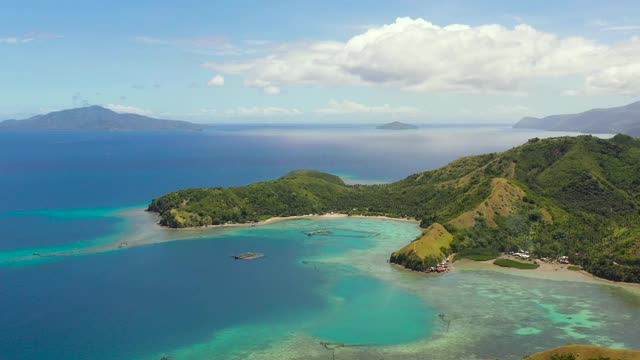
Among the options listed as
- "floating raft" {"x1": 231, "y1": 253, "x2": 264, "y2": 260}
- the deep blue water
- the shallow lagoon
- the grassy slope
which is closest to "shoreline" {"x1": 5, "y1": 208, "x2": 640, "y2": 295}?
the shallow lagoon

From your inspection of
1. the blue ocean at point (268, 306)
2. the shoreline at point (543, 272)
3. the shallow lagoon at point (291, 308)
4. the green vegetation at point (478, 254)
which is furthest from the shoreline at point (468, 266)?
the shallow lagoon at point (291, 308)

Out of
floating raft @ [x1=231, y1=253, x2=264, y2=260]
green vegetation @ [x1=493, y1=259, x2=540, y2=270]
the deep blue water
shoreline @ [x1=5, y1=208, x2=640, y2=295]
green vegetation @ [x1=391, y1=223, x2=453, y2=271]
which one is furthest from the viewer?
floating raft @ [x1=231, y1=253, x2=264, y2=260]

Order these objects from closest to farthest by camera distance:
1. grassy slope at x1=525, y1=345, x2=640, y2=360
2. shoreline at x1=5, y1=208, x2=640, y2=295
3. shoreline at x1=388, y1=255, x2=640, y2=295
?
1. grassy slope at x1=525, y1=345, x2=640, y2=360
2. shoreline at x1=388, y1=255, x2=640, y2=295
3. shoreline at x1=5, y1=208, x2=640, y2=295

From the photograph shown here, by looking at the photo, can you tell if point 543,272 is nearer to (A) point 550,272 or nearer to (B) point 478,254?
(A) point 550,272

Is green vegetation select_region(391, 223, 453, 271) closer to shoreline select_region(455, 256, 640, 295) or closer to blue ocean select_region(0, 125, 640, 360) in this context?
blue ocean select_region(0, 125, 640, 360)

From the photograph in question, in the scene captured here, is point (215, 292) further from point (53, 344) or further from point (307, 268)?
point (53, 344)

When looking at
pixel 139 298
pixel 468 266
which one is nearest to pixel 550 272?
pixel 468 266
